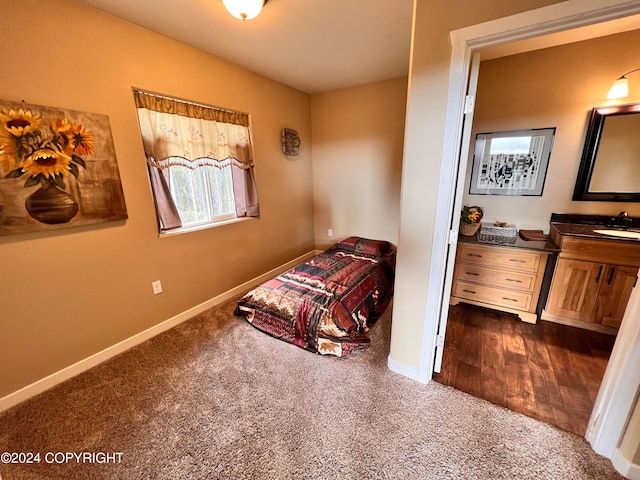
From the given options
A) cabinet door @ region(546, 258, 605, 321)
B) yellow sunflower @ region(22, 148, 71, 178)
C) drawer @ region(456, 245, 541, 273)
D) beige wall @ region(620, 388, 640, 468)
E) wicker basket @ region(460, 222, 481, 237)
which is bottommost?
beige wall @ region(620, 388, 640, 468)

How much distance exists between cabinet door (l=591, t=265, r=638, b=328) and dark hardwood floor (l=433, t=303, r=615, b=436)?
17 cm

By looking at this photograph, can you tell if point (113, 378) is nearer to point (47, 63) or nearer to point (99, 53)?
point (47, 63)

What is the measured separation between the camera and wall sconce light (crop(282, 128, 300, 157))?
3258 millimetres

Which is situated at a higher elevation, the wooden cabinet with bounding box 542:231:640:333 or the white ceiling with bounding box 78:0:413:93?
the white ceiling with bounding box 78:0:413:93

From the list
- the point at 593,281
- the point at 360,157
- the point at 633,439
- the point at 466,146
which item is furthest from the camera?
the point at 360,157

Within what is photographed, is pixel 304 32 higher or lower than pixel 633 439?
higher

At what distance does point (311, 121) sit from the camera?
375 cm

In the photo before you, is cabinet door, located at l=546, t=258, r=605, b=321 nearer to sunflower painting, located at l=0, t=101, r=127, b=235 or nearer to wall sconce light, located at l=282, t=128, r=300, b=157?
wall sconce light, located at l=282, t=128, r=300, b=157

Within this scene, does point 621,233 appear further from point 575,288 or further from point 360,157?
point 360,157

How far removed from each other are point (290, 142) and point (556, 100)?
2.78 metres

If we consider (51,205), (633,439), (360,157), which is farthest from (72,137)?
(633,439)

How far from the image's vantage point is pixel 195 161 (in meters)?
2.37

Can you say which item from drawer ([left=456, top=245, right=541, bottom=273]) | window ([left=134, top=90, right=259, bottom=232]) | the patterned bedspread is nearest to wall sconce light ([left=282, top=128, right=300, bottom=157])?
window ([left=134, top=90, right=259, bottom=232])

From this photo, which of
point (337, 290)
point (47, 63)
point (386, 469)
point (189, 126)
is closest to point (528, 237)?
point (337, 290)
